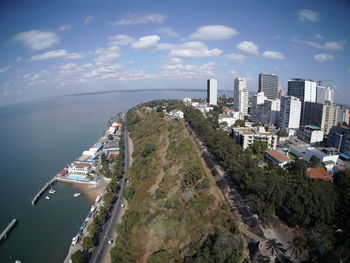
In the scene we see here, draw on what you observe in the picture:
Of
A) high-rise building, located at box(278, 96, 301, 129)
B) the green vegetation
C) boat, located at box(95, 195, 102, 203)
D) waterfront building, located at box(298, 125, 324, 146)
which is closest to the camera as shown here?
the green vegetation

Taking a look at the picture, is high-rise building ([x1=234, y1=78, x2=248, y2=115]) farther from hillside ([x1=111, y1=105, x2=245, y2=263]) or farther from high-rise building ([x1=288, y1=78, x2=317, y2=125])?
hillside ([x1=111, y1=105, x2=245, y2=263])

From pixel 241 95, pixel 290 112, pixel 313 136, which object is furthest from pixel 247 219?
pixel 241 95

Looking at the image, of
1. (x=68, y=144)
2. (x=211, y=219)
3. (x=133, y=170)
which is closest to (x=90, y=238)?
(x=211, y=219)

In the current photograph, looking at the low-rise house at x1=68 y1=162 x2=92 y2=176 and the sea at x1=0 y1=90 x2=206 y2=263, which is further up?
the low-rise house at x1=68 y1=162 x2=92 y2=176

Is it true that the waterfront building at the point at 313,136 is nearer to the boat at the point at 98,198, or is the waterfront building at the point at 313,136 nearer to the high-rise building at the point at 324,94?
the high-rise building at the point at 324,94

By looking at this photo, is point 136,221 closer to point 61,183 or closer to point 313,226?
point 313,226

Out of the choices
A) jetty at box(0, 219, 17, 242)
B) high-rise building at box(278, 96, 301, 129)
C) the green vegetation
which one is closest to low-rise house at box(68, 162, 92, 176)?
jetty at box(0, 219, 17, 242)
